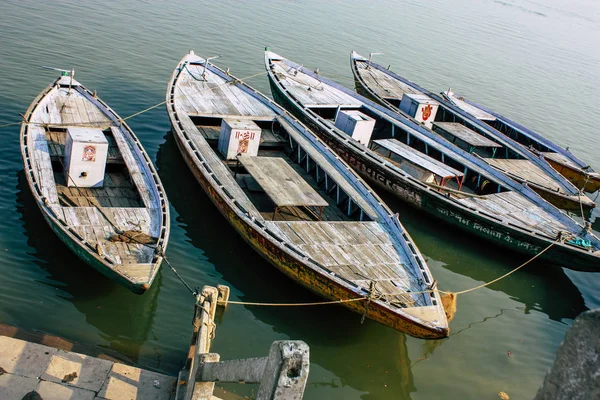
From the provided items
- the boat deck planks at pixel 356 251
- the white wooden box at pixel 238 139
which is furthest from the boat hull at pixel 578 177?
the white wooden box at pixel 238 139

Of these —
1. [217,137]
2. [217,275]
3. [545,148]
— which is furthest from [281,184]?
[545,148]

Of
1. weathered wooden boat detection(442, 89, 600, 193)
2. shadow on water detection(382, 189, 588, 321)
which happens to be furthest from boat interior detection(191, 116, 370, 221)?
weathered wooden boat detection(442, 89, 600, 193)

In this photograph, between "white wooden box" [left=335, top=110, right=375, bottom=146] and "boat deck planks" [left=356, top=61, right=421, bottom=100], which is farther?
"boat deck planks" [left=356, top=61, right=421, bottom=100]

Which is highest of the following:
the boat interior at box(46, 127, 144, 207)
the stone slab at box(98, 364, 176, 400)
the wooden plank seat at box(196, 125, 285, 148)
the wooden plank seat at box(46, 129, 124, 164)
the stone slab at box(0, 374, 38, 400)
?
→ the wooden plank seat at box(196, 125, 285, 148)

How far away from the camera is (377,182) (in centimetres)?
1798

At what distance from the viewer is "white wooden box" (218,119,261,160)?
15875 mm

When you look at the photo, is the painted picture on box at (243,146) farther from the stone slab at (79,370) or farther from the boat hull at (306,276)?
the stone slab at (79,370)

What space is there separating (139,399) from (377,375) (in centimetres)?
475

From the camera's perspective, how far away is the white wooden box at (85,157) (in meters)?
12.8

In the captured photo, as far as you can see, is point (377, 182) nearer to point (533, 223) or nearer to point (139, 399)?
point (533, 223)

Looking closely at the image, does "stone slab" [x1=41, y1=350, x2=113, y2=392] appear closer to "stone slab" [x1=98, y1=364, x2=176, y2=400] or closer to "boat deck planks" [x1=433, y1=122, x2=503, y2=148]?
"stone slab" [x1=98, y1=364, x2=176, y2=400]

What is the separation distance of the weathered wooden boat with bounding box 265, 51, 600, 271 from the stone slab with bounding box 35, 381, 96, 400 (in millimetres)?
11153

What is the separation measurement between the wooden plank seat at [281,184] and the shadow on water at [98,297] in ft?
10.7

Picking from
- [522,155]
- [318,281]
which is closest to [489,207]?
[522,155]
